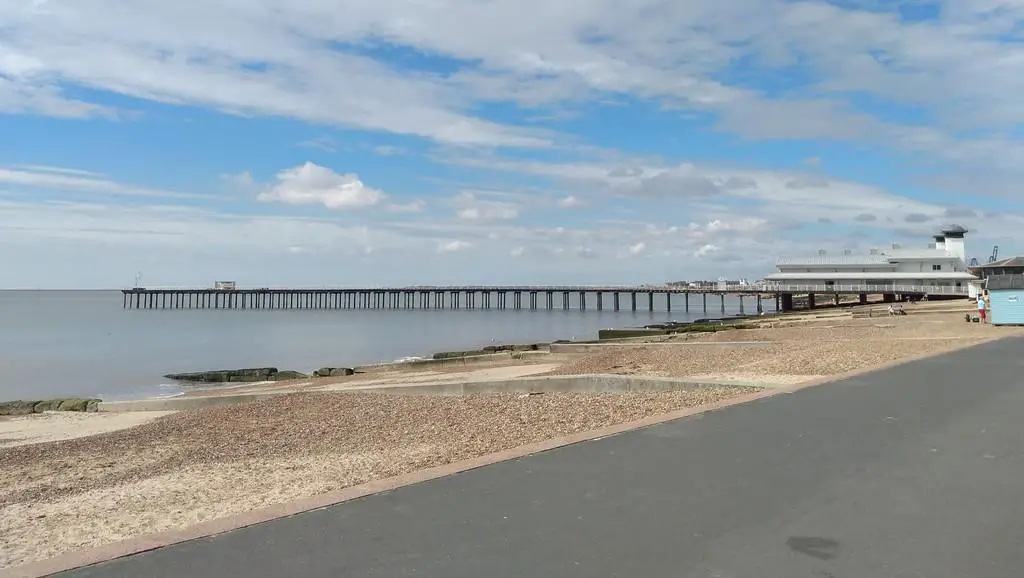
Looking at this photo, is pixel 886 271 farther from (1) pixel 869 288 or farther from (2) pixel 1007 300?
(2) pixel 1007 300

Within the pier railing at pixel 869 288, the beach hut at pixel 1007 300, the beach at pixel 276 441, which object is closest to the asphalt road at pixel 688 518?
the beach at pixel 276 441

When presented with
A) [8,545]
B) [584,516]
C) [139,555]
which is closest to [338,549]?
[139,555]

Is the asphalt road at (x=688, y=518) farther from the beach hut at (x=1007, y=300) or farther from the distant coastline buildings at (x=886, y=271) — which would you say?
the distant coastline buildings at (x=886, y=271)

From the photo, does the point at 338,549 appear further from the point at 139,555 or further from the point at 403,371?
the point at 403,371

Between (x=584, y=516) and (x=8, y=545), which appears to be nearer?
(x=584, y=516)

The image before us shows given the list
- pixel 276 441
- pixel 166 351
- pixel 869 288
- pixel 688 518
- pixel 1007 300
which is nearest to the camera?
pixel 688 518

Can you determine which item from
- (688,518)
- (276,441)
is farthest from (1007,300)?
(688,518)

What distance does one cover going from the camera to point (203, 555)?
4230 mm

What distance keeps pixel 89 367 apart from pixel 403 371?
64.6 feet

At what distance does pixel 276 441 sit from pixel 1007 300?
25876 millimetres

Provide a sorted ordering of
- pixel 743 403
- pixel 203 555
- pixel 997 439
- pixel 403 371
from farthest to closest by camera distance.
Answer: pixel 403 371 < pixel 743 403 < pixel 997 439 < pixel 203 555

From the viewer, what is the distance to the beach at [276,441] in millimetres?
6266

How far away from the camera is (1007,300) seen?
2594cm

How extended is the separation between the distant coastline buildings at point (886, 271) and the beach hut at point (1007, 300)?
142 ft
